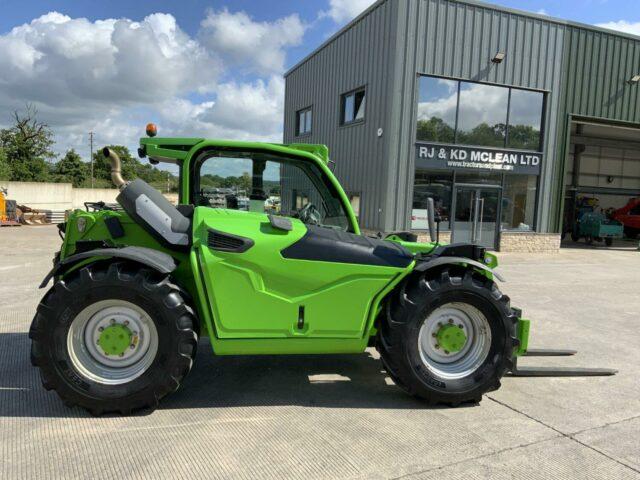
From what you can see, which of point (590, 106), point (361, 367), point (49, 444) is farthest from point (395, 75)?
point (49, 444)

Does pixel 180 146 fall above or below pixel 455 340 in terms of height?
above

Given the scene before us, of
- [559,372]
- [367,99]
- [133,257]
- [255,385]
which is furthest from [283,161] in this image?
[367,99]

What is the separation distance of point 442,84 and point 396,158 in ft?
8.95

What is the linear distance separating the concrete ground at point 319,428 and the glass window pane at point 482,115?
11022mm

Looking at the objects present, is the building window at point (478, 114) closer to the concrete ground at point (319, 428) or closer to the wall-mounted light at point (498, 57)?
the wall-mounted light at point (498, 57)

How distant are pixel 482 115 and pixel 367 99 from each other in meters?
3.68

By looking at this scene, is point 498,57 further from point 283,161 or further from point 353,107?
point 283,161

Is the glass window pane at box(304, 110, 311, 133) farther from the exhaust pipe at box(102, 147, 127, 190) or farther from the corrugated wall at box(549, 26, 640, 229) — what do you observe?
the exhaust pipe at box(102, 147, 127, 190)

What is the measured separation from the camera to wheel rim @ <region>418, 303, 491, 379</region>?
388 centimetres

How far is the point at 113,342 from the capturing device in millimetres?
3496

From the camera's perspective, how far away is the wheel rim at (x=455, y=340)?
388 centimetres

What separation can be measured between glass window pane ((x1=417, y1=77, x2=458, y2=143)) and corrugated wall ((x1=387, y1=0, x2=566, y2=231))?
0.98ft

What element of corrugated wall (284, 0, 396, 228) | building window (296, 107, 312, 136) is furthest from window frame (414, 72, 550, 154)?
building window (296, 107, 312, 136)

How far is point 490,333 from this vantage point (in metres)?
3.87
